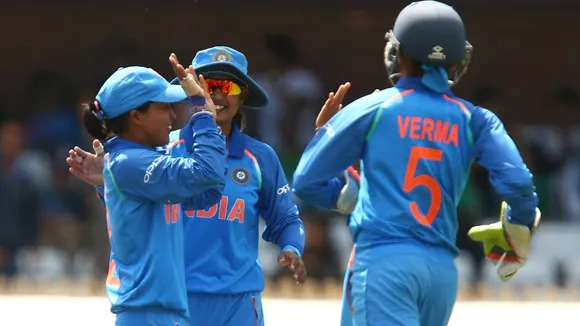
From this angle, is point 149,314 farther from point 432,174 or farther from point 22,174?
point 22,174

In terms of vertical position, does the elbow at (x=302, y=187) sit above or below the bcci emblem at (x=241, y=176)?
above

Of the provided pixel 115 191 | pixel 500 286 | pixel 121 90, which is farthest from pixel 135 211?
pixel 500 286

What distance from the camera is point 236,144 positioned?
6254 millimetres

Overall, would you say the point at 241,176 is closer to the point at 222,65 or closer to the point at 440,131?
the point at 222,65

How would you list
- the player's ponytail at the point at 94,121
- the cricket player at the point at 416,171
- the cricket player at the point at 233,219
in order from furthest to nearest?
the cricket player at the point at 233,219 < the player's ponytail at the point at 94,121 < the cricket player at the point at 416,171

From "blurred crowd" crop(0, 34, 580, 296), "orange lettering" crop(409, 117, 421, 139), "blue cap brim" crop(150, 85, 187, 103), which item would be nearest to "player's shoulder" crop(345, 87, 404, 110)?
"orange lettering" crop(409, 117, 421, 139)

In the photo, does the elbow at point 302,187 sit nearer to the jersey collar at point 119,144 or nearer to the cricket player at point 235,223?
the jersey collar at point 119,144

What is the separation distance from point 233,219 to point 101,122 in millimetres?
749

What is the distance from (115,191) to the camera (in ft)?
17.8

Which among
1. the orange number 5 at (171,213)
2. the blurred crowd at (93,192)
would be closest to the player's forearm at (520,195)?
the orange number 5 at (171,213)

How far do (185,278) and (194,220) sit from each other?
0.25 m

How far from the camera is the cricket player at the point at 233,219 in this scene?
19.6 feet

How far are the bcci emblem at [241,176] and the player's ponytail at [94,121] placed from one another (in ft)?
2.18

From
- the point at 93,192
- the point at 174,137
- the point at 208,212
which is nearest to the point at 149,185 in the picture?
the point at 208,212
